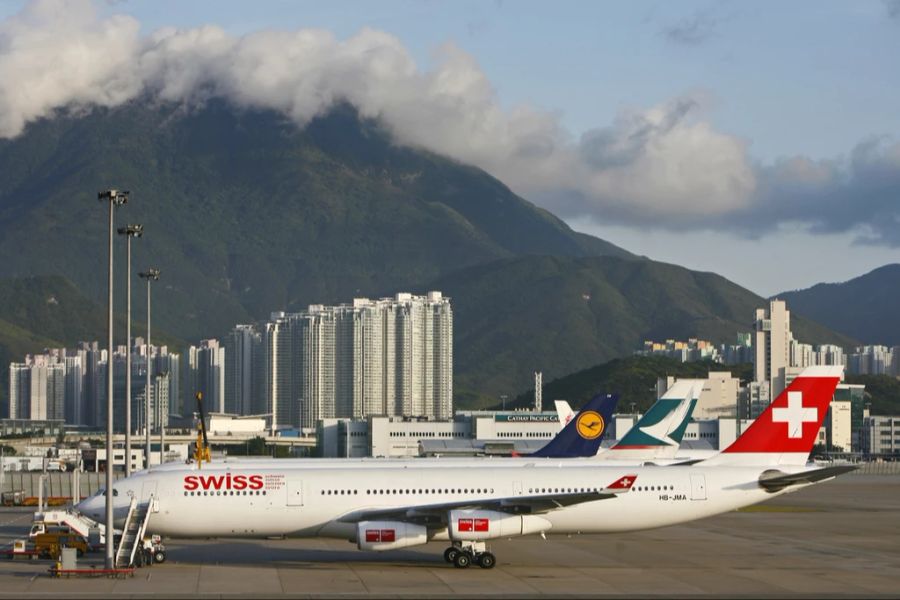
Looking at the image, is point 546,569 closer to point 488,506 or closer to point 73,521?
point 488,506

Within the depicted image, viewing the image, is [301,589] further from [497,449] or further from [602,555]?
[497,449]

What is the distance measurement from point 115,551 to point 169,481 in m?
3.06

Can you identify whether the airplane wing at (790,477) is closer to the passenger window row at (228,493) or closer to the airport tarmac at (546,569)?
the airport tarmac at (546,569)

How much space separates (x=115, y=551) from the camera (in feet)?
160

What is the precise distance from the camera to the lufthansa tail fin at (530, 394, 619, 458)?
7050 centimetres

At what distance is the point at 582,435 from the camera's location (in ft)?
233

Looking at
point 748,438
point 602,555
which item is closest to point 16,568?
point 602,555

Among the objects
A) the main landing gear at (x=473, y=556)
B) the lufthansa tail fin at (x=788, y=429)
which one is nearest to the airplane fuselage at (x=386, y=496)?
the lufthansa tail fin at (x=788, y=429)

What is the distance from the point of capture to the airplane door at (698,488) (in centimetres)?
4869

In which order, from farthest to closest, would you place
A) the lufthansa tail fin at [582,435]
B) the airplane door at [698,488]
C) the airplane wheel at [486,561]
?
the lufthansa tail fin at [582,435]
the airplane door at [698,488]
the airplane wheel at [486,561]

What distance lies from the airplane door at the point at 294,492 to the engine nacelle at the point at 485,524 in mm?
5517

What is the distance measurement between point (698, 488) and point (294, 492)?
1400 cm

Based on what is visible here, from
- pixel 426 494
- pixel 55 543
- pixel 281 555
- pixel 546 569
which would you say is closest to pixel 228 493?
pixel 281 555

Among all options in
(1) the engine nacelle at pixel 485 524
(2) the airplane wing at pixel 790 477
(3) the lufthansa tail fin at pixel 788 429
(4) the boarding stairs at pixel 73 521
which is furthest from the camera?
(4) the boarding stairs at pixel 73 521
